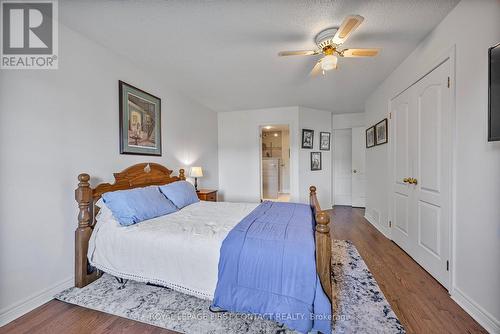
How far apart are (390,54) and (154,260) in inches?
130

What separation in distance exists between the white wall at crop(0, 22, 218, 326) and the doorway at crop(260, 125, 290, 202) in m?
4.99

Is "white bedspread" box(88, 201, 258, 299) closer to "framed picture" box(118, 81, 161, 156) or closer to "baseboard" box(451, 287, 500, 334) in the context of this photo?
"framed picture" box(118, 81, 161, 156)

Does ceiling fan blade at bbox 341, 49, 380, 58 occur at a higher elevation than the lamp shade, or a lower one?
higher

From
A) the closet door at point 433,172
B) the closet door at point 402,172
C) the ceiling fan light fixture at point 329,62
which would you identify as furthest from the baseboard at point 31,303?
the closet door at point 402,172

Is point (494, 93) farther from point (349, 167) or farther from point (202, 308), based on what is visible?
point (349, 167)

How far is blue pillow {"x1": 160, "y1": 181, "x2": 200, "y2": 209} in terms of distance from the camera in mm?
2523

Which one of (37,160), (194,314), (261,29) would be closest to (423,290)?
(194,314)

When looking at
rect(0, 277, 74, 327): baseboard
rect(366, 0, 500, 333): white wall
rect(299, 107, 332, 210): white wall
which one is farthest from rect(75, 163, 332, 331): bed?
rect(299, 107, 332, 210): white wall

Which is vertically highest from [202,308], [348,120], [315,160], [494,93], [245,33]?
[245,33]

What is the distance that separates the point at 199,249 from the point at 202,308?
0.55m

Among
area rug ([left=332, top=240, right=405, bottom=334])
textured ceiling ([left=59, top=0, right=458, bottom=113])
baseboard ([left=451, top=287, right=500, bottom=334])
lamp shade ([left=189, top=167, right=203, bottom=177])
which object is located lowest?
area rug ([left=332, top=240, right=405, bottom=334])

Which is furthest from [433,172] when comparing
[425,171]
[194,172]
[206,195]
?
[194,172]

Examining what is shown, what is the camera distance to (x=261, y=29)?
1.94 meters

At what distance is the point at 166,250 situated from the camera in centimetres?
156
